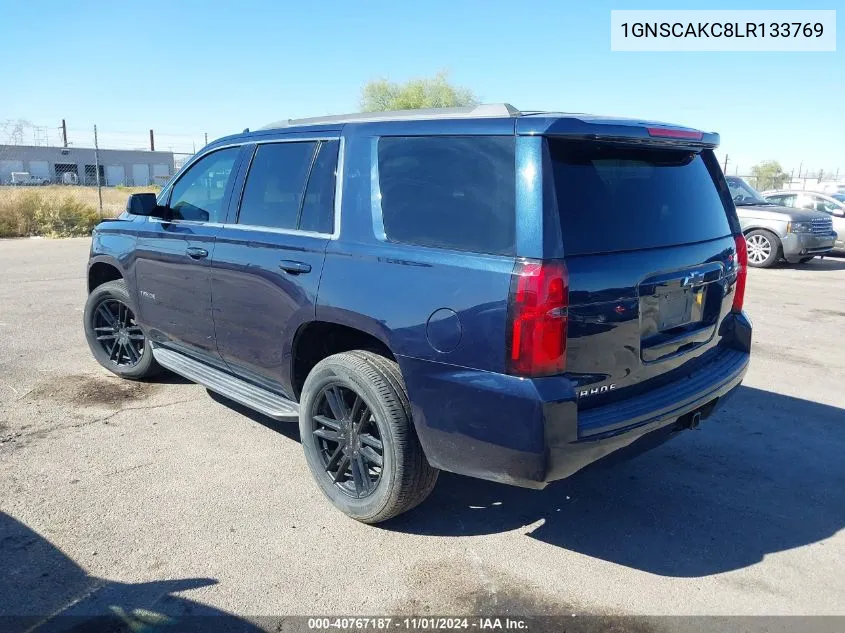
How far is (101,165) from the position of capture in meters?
57.1

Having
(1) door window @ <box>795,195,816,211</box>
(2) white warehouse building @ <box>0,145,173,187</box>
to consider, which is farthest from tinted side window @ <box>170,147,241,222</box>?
(2) white warehouse building @ <box>0,145,173,187</box>

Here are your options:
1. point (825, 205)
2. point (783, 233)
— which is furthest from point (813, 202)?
point (783, 233)

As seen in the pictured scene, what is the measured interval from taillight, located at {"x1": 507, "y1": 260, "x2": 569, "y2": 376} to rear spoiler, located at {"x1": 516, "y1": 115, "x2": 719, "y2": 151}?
547 mm

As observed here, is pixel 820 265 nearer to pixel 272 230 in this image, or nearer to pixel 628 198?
pixel 628 198

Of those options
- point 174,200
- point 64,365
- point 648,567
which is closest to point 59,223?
point 64,365

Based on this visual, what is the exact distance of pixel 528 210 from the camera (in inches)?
104

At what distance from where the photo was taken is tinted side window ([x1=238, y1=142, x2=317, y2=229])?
147 inches

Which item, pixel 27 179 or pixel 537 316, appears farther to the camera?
pixel 27 179

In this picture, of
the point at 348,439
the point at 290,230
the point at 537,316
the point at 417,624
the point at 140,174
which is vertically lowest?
the point at 417,624

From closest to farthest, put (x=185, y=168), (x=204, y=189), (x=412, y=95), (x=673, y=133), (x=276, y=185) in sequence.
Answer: (x=673, y=133) → (x=276, y=185) → (x=204, y=189) → (x=185, y=168) → (x=412, y=95)

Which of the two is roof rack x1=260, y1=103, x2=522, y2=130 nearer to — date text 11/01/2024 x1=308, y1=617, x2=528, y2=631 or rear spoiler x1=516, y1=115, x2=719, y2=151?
rear spoiler x1=516, y1=115, x2=719, y2=151

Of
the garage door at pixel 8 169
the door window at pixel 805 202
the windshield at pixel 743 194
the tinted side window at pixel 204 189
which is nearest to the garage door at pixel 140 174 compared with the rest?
the garage door at pixel 8 169

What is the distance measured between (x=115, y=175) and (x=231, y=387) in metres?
61.8

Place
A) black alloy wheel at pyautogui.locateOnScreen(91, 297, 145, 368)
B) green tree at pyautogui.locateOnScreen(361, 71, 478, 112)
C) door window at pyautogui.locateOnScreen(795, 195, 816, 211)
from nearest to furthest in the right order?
black alloy wheel at pyautogui.locateOnScreen(91, 297, 145, 368) → door window at pyautogui.locateOnScreen(795, 195, 816, 211) → green tree at pyautogui.locateOnScreen(361, 71, 478, 112)
